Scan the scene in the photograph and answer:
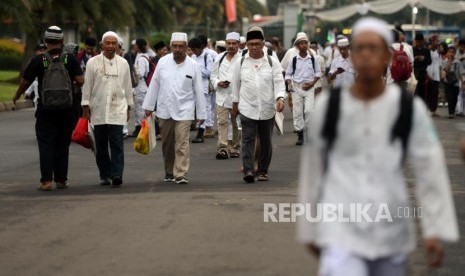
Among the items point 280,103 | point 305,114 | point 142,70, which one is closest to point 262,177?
point 280,103

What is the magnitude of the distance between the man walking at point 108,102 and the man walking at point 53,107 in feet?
0.85

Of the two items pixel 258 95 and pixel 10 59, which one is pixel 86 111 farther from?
pixel 10 59

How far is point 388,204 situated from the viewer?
5.89 metres

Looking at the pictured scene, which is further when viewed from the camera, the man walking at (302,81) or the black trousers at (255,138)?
the man walking at (302,81)

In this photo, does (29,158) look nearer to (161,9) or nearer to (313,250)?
(313,250)

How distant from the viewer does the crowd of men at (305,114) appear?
5.79 m

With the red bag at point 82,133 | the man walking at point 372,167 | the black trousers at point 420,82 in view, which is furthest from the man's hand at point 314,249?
the black trousers at point 420,82

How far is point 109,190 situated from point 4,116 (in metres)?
18.2

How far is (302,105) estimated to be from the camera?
21.5 metres

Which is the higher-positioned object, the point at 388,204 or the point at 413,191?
the point at 388,204

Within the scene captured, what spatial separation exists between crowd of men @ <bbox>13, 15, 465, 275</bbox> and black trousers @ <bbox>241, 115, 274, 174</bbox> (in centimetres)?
1

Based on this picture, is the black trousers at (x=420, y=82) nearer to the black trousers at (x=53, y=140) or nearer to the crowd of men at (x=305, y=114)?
the crowd of men at (x=305, y=114)

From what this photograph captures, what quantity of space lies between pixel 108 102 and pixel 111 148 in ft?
1.82

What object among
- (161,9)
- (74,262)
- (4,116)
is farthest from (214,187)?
(161,9)
